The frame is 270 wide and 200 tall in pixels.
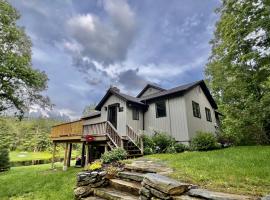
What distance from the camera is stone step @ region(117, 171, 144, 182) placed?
5.61 m

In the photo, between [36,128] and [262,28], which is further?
[36,128]

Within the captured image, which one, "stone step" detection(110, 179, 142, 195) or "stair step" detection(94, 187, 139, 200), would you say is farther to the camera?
"stone step" detection(110, 179, 142, 195)

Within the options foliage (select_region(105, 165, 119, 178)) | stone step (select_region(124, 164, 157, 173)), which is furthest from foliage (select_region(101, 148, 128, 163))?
stone step (select_region(124, 164, 157, 173))

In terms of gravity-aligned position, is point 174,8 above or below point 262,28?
above

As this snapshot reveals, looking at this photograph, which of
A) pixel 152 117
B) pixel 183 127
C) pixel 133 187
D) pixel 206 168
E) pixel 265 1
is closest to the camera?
pixel 133 187

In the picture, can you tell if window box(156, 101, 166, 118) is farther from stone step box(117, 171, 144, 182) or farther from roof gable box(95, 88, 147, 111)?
stone step box(117, 171, 144, 182)

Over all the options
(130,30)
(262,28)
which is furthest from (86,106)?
(262,28)

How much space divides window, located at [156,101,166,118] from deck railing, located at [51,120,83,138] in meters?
6.26

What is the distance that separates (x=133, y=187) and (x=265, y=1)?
31.5 feet

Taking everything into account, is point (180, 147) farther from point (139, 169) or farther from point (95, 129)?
point (139, 169)

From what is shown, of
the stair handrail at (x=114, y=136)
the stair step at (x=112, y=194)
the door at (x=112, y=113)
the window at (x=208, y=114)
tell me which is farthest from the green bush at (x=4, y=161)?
the window at (x=208, y=114)

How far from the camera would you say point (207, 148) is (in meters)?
11.9

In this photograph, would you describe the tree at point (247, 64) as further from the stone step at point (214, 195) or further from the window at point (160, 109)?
the stone step at point (214, 195)

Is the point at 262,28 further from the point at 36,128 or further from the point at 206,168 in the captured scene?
the point at 36,128
